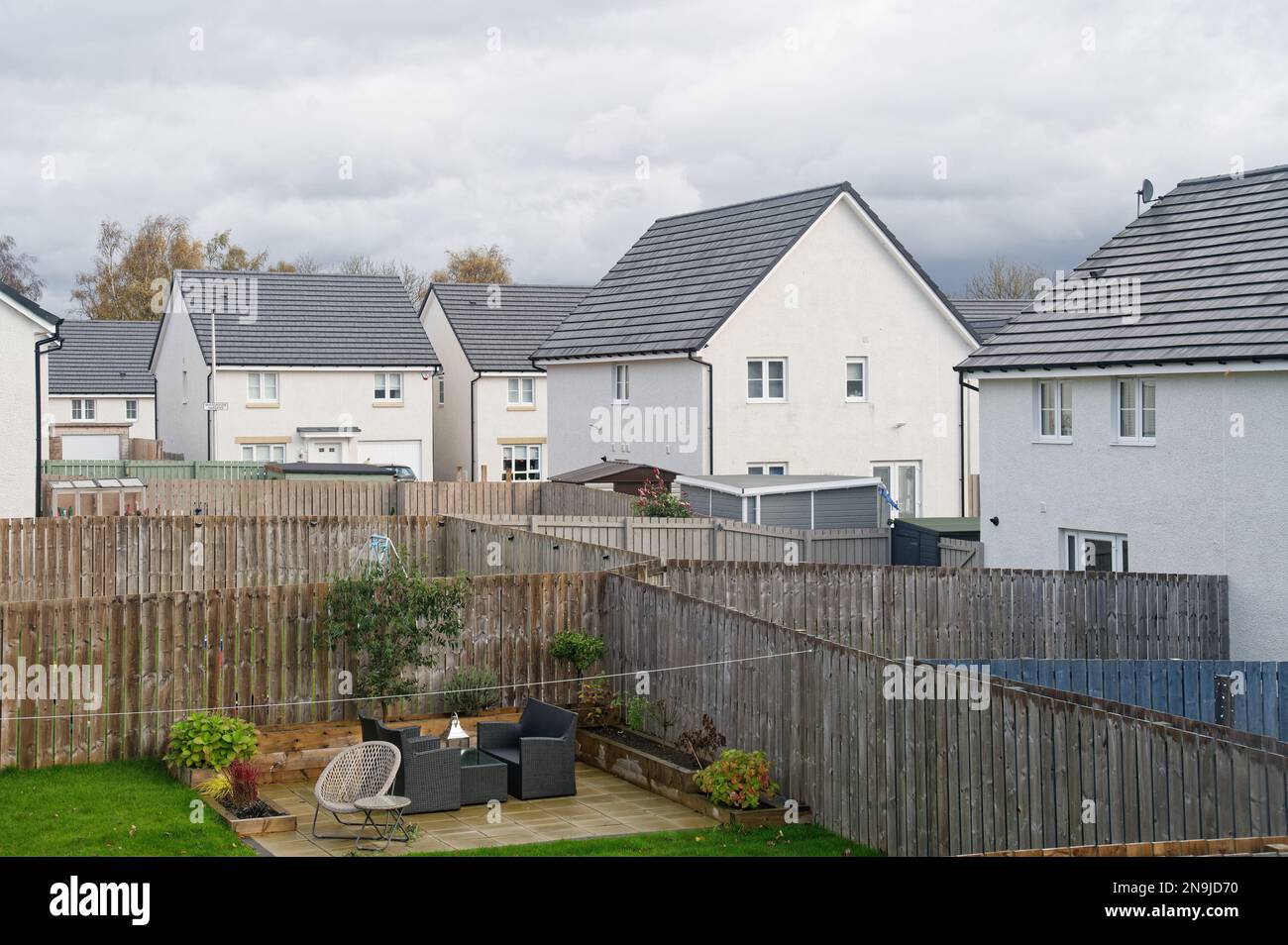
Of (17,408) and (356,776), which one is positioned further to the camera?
(17,408)

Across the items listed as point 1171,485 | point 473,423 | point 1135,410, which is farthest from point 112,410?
point 1171,485

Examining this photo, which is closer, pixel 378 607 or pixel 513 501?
pixel 378 607

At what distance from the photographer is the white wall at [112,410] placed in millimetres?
69500

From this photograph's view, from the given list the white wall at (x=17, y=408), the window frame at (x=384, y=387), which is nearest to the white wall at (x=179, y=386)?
the window frame at (x=384, y=387)

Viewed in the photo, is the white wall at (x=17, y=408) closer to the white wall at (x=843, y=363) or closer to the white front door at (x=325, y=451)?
the white wall at (x=843, y=363)

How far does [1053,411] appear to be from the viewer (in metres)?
23.9

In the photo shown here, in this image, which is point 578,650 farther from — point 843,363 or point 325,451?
point 325,451

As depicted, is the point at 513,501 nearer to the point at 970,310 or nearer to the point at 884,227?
the point at 884,227

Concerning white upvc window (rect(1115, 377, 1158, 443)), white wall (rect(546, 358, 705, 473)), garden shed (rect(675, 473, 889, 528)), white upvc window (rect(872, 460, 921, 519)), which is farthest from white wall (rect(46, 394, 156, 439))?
white upvc window (rect(1115, 377, 1158, 443))

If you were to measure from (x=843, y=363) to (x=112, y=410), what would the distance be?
4622cm
